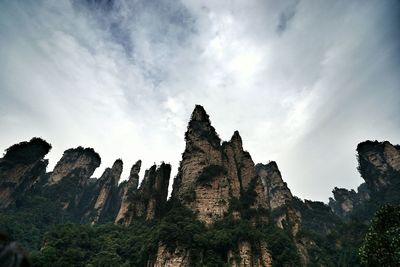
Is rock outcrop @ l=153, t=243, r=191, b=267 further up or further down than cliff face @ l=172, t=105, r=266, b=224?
further down

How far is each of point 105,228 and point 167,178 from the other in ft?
56.8

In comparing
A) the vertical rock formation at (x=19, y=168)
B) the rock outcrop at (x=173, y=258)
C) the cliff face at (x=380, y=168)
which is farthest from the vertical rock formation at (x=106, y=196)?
the cliff face at (x=380, y=168)

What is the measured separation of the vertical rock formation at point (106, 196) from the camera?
260 feet

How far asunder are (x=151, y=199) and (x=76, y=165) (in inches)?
1838

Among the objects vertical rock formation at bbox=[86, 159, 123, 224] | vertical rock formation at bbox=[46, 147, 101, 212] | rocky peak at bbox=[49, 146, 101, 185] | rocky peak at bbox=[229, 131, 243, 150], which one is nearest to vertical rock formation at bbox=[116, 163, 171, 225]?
vertical rock formation at bbox=[86, 159, 123, 224]

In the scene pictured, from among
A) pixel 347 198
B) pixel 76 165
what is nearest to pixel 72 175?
pixel 76 165

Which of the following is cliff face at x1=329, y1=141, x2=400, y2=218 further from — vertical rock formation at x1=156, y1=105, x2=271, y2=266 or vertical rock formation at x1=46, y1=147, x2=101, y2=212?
vertical rock formation at x1=46, y1=147, x2=101, y2=212

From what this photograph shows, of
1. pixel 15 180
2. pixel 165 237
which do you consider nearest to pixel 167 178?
pixel 165 237

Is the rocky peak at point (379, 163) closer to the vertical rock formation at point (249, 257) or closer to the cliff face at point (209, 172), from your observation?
the cliff face at point (209, 172)

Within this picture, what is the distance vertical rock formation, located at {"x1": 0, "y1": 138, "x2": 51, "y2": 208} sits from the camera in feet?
220

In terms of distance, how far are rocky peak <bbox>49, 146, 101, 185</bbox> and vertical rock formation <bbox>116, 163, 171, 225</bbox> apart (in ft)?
104

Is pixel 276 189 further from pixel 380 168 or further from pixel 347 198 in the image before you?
pixel 347 198

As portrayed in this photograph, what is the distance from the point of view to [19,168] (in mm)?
70438

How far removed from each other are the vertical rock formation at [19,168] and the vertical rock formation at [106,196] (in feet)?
62.1
